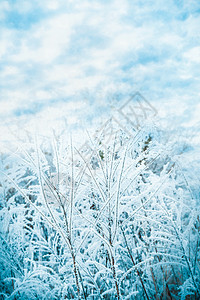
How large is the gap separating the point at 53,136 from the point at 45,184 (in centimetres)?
32

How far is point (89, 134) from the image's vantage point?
1.76 metres

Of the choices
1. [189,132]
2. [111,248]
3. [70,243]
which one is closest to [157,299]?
[111,248]

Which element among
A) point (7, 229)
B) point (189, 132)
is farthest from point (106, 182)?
point (189, 132)

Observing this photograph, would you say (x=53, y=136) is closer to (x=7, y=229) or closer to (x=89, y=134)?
(x=89, y=134)

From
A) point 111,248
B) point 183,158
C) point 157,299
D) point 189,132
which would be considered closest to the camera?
point 111,248

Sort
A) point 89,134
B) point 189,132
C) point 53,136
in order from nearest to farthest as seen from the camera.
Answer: point 53,136 → point 89,134 → point 189,132

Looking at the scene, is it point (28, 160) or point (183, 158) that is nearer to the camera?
point (28, 160)

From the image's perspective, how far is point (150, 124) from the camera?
181 centimetres

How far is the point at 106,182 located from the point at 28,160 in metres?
0.53

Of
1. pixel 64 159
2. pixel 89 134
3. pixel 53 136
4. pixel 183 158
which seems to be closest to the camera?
pixel 53 136

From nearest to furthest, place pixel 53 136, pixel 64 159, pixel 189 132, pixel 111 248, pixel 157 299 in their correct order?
1. pixel 111 248
2. pixel 53 136
3. pixel 64 159
4. pixel 157 299
5. pixel 189 132

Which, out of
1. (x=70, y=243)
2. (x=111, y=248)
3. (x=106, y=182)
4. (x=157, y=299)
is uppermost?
(x=106, y=182)

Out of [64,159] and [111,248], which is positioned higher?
[64,159]

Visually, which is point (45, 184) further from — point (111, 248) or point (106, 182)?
point (111, 248)
